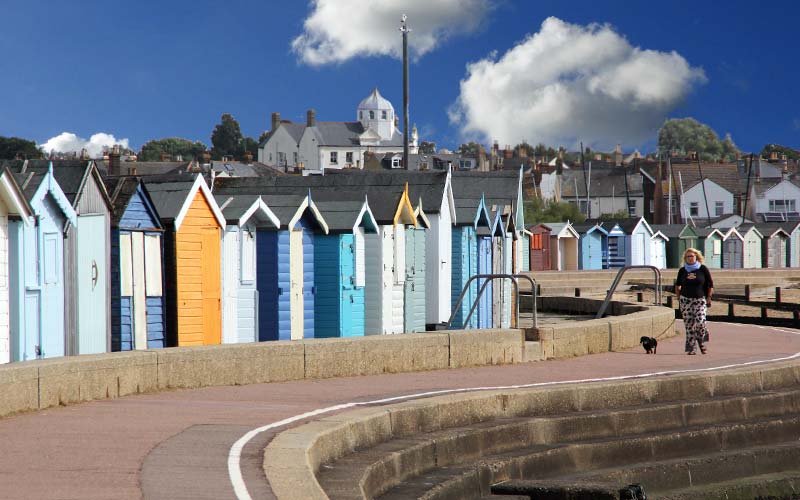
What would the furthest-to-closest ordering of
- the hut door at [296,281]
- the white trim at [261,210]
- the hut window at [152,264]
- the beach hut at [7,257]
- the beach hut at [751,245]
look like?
the beach hut at [751,245] → the hut door at [296,281] → the white trim at [261,210] → the hut window at [152,264] → the beach hut at [7,257]

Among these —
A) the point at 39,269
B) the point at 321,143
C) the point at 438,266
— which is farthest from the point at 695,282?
the point at 321,143

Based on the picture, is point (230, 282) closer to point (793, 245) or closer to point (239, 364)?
point (239, 364)

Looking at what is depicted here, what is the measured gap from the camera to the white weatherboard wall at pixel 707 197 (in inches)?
4377

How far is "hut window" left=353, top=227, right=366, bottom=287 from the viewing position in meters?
24.0

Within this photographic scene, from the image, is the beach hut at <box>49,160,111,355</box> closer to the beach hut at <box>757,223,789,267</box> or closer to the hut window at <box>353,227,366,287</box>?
the hut window at <box>353,227,366,287</box>

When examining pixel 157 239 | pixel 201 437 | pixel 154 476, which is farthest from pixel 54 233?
pixel 154 476

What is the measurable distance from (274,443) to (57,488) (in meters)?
2.23

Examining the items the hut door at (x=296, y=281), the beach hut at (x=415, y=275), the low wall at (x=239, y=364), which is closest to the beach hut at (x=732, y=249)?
the beach hut at (x=415, y=275)

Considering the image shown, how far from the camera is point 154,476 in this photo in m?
8.85

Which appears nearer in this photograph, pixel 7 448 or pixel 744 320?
pixel 7 448

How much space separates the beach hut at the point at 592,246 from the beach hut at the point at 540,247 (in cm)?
207

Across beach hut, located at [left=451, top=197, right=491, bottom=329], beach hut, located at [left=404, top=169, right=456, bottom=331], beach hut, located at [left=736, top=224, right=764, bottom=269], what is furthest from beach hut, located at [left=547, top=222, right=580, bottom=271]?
beach hut, located at [left=404, top=169, right=456, bottom=331]

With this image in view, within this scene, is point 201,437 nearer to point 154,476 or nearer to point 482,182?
point 154,476

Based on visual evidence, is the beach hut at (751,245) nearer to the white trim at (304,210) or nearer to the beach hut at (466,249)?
the beach hut at (466,249)
